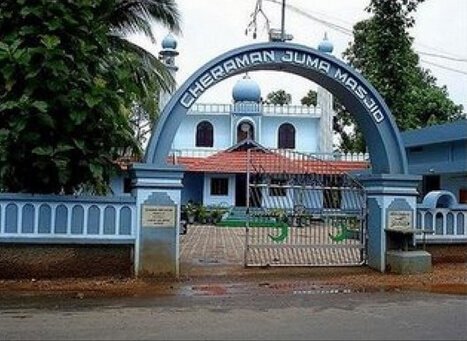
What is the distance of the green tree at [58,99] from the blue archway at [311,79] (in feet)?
2.76

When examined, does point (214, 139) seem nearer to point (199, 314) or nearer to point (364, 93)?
point (364, 93)

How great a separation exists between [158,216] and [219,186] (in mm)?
23321

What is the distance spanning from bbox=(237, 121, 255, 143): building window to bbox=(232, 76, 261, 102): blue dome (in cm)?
221

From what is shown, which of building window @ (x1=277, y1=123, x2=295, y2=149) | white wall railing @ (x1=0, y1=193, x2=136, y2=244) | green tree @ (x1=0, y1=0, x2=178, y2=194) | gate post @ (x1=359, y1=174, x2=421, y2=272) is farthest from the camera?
building window @ (x1=277, y1=123, x2=295, y2=149)

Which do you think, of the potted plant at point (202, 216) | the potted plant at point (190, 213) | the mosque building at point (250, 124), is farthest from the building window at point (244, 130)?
the potted plant at point (202, 216)

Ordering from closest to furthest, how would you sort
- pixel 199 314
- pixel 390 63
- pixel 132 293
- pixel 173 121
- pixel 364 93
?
1. pixel 199 314
2. pixel 132 293
3. pixel 173 121
4. pixel 364 93
5. pixel 390 63

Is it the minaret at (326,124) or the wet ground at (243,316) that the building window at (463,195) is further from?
the wet ground at (243,316)

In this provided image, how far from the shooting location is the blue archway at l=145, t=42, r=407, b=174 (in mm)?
12445

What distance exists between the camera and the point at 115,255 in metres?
12.1

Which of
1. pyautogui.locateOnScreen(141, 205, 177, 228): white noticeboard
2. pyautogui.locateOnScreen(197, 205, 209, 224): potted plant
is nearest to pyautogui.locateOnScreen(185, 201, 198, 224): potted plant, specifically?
pyautogui.locateOnScreen(197, 205, 209, 224): potted plant

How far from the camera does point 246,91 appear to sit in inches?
1647

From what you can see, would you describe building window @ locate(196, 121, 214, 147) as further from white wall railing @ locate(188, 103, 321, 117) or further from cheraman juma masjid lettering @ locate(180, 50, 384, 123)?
cheraman juma masjid lettering @ locate(180, 50, 384, 123)

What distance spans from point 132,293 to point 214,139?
30.7 metres

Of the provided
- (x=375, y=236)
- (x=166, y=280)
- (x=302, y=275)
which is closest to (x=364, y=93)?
(x=375, y=236)
